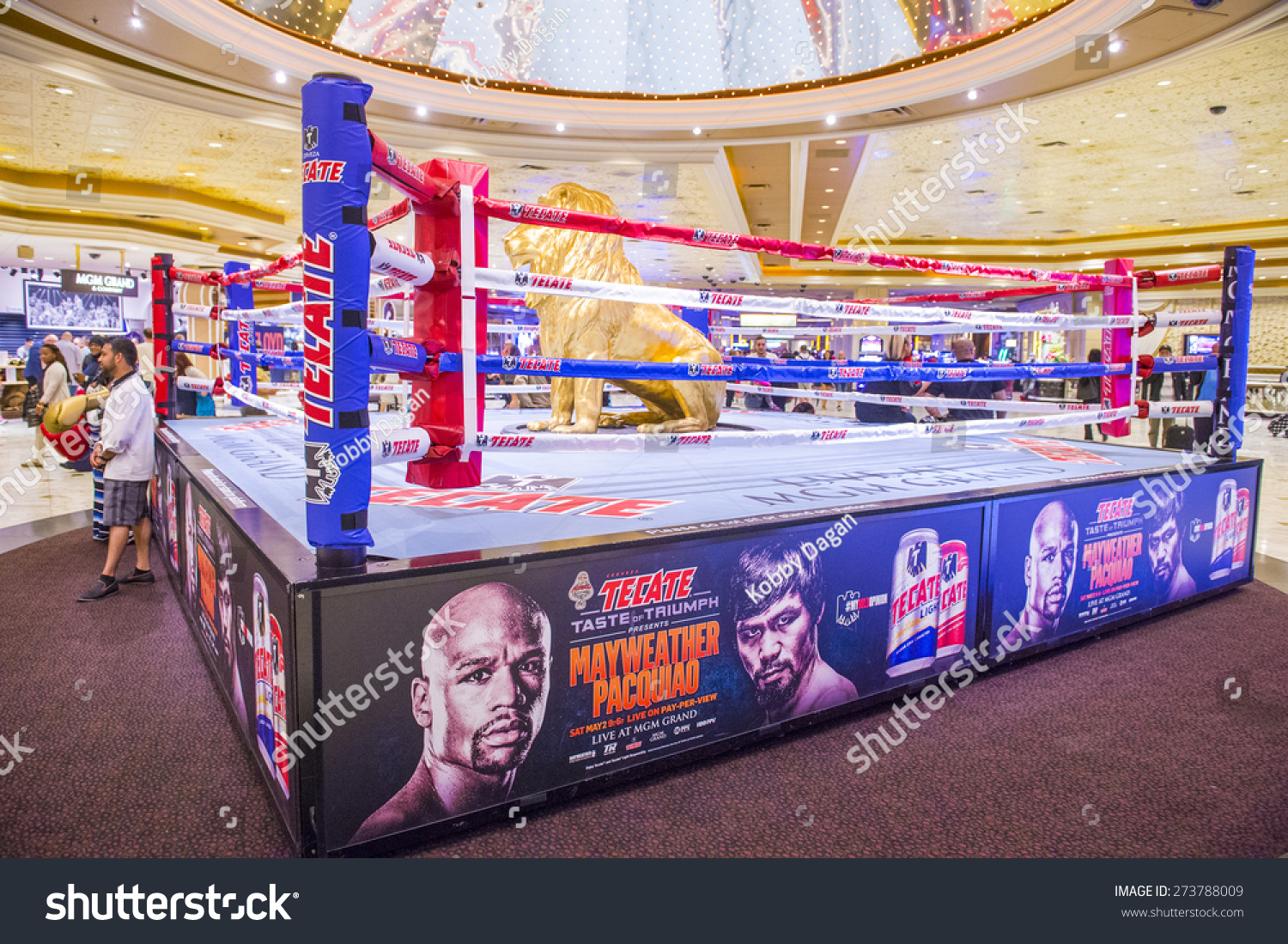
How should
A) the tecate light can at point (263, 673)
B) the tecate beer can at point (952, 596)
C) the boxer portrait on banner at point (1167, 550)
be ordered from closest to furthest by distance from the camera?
the tecate light can at point (263, 673), the tecate beer can at point (952, 596), the boxer portrait on banner at point (1167, 550)

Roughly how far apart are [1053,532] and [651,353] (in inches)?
61.9

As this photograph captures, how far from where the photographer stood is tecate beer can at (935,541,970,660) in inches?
80.0

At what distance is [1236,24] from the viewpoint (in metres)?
5.13

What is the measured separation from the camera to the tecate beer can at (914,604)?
194cm

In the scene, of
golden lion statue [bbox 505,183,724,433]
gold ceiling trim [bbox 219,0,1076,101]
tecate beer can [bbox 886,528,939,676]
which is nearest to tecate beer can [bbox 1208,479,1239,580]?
tecate beer can [bbox 886,528,939,676]

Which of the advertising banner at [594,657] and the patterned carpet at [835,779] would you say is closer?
the advertising banner at [594,657]

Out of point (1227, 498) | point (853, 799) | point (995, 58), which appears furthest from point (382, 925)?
point (995, 58)

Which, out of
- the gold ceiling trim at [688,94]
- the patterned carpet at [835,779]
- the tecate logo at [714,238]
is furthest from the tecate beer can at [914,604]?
the gold ceiling trim at [688,94]

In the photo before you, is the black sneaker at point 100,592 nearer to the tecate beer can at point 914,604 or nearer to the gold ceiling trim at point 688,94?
the tecate beer can at point 914,604

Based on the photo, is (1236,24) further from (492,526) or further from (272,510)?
(272,510)

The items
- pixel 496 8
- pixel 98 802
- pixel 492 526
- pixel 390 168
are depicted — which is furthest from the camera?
pixel 496 8

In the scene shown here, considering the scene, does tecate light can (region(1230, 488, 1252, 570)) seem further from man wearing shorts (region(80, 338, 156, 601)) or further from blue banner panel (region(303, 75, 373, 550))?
man wearing shorts (region(80, 338, 156, 601))

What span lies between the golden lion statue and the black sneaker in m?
1.90

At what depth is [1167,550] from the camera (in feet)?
9.06
